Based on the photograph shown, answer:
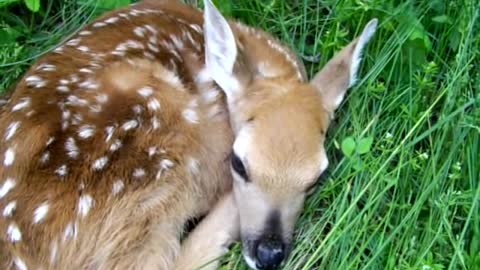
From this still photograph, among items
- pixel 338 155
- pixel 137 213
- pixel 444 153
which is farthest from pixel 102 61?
pixel 444 153

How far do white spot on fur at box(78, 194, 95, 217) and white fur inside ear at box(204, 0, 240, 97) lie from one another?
75cm

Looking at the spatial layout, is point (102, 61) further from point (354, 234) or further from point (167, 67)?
point (354, 234)

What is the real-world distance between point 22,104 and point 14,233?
0.49 m

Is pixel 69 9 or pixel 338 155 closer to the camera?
pixel 338 155

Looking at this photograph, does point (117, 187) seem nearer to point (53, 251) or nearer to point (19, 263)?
point (53, 251)

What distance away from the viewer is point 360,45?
4.89 metres

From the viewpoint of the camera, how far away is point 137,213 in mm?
4582

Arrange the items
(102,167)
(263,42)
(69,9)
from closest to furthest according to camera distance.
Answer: (102,167), (263,42), (69,9)

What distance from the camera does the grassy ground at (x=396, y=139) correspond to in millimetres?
→ 4715

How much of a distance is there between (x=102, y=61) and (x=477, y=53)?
1.47 metres

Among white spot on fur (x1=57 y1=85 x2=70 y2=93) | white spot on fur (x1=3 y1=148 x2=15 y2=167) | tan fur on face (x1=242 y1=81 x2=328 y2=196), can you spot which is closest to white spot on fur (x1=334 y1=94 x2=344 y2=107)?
tan fur on face (x1=242 y1=81 x2=328 y2=196)

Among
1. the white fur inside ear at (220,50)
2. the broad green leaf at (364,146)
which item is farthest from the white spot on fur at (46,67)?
the broad green leaf at (364,146)

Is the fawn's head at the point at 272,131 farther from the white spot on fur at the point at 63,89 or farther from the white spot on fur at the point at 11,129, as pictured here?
the white spot on fur at the point at 11,129

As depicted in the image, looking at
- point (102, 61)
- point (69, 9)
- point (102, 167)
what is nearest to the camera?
point (102, 167)
